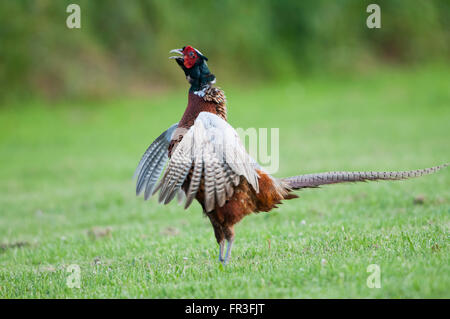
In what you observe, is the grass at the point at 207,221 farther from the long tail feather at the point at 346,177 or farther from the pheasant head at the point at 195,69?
the pheasant head at the point at 195,69

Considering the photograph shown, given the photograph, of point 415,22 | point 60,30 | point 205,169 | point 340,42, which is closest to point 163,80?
point 60,30

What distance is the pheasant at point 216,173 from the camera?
173 inches

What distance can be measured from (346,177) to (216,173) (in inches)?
50.8

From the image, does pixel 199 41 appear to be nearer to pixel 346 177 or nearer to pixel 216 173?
pixel 346 177

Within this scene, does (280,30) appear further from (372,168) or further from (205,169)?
(205,169)

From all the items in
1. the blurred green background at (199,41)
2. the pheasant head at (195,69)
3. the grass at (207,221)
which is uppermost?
the blurred green background at (199,41)

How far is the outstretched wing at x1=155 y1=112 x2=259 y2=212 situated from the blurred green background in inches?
583

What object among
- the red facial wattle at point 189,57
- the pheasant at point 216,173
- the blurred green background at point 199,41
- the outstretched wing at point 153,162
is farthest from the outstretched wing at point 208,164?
the blurred green background at point 199,41

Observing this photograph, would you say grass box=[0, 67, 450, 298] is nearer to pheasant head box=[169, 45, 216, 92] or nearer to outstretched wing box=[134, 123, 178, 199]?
outstretched wing box=[134, 123, 178, 199]

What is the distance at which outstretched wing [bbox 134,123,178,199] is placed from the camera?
212 inches

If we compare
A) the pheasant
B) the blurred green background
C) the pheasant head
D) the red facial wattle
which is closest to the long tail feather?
the pheasant

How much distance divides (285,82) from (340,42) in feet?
12.8

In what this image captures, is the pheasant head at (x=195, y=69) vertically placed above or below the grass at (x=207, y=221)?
above

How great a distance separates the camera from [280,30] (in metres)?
25.7
